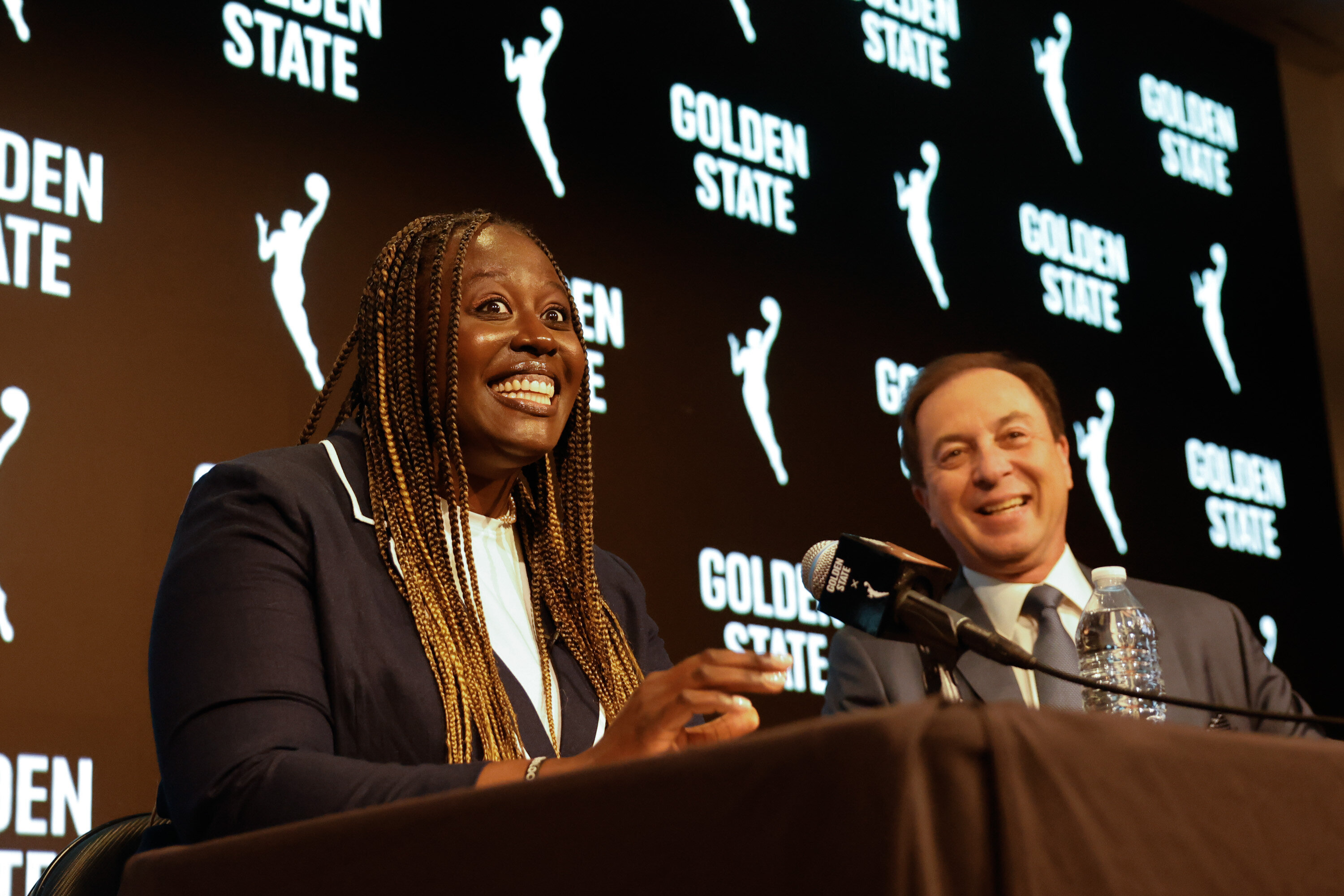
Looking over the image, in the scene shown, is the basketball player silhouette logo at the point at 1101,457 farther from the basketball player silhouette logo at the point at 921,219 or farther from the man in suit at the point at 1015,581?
the man in suit at the point at 1015,581

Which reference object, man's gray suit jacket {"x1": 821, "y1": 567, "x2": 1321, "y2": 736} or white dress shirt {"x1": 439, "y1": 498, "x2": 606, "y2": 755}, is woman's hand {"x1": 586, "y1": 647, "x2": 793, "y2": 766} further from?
man's gray suit jacket {"x1": 821, "y1": 567, "x2": 1321, "y2": 736}

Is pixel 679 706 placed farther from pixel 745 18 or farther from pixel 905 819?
pixel 745 18

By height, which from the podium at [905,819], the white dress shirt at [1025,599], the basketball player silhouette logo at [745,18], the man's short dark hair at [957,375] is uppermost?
the basketball player silhouette logo at [745,18]

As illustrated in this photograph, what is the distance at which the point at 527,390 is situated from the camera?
1.87 metres

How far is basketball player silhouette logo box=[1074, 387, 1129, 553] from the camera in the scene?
14.5 feet

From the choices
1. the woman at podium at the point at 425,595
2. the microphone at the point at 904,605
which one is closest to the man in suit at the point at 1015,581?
the woman at podium at the point at 425,595

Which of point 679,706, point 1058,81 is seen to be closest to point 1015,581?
point 679,706

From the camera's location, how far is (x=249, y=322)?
9.45ft

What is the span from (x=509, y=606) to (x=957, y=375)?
106 cm

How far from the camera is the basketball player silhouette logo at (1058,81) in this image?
4.77 meters

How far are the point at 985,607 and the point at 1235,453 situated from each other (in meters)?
2.84

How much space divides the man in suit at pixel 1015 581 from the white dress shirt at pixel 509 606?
1.68 feet

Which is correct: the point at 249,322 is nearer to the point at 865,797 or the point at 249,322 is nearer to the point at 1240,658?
the point at 1240,658

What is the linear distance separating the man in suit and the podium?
130cm
